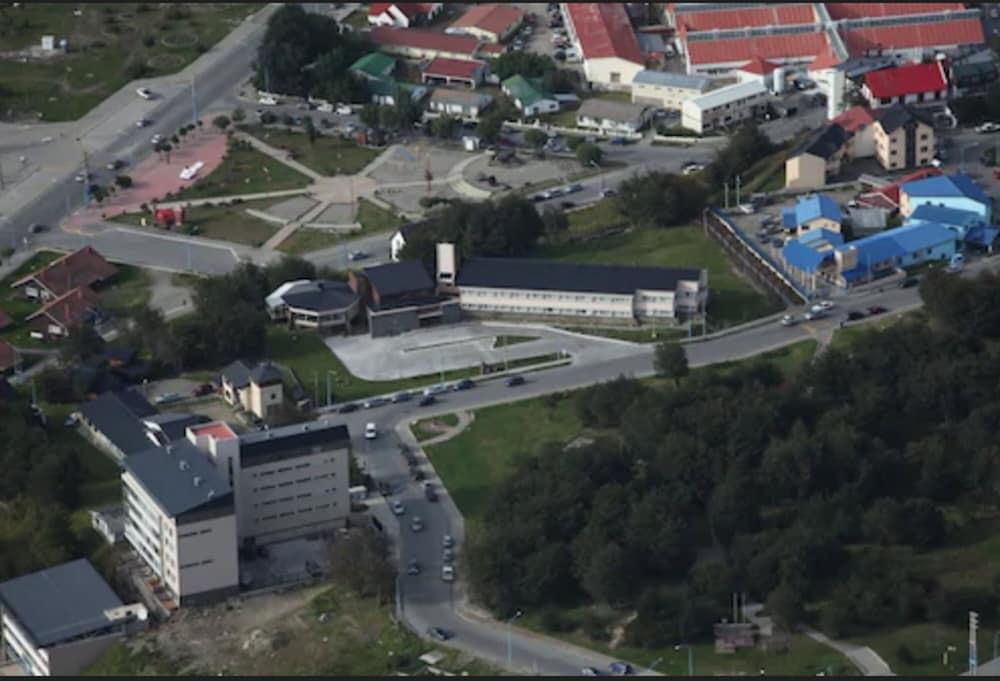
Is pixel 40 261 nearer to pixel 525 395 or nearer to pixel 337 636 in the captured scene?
pixel 525 395

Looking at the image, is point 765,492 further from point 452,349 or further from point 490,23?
point 490,23

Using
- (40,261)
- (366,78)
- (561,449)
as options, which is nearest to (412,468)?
(561,449)

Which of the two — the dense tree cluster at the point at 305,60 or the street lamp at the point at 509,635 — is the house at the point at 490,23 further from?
the street lamp at the point at 509,635

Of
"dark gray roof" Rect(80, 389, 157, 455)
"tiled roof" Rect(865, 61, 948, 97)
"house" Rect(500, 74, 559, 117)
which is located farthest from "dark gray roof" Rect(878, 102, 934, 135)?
"dark gray roof" Rect(80, 389, 157, 455)

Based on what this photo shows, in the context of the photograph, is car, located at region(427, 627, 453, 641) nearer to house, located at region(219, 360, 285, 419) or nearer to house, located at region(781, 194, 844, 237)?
house, located at region(219, 360, 285, 419)

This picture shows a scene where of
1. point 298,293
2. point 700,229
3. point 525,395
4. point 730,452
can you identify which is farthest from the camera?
point 700,229

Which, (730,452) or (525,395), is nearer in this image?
(730,452)
